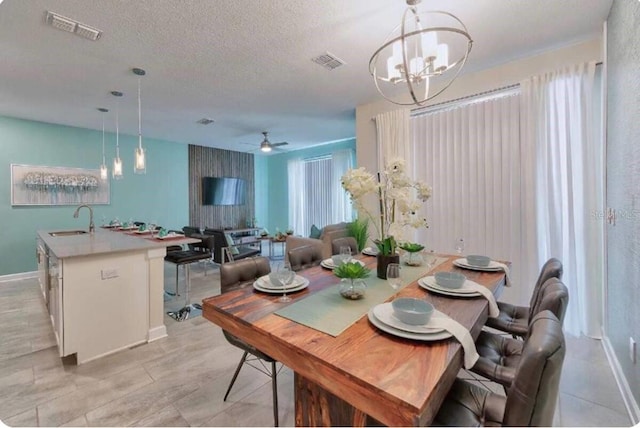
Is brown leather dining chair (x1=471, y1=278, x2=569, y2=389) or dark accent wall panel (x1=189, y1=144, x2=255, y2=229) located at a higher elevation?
dark accent wall panel (x1=189, y1=144, x2=255, y2=229)

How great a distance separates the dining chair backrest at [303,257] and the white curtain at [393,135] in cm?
192

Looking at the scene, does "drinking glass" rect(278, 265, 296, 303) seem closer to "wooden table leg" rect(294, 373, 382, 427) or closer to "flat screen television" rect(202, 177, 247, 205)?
"wooden table leg" rect(294, 373, 382, 427)

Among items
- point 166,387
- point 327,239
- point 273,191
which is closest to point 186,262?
point 166,387

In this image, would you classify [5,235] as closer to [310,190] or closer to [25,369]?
[25,369]

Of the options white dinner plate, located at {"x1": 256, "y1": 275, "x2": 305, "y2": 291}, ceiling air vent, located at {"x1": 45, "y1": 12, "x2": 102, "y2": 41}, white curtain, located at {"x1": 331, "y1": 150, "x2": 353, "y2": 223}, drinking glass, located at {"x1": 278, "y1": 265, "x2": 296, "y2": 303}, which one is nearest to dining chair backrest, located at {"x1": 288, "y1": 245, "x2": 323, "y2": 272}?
white dinner plate, located at {"x1": 256, "y1": 275, "x2": 305, "y2": 291}

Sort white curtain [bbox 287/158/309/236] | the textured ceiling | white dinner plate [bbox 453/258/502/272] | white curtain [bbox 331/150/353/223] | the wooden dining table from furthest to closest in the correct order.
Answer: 1. white curtain [bbox 287/158/309/236]
2. white curtain [bbox 331/150/353/223]
3. the textured ceiling
4. white dinner plate [bbox 453/258/502/272]
5. the wooden dining table

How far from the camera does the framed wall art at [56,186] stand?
15.0ft

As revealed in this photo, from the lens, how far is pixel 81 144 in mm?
5121

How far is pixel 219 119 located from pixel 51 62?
224 centimetres

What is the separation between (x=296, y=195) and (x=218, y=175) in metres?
2.16

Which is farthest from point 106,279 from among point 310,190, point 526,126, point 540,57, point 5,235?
point 310,190

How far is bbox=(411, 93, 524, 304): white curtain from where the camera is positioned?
9.57 ft

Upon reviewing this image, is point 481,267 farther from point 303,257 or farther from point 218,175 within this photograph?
point 218,175

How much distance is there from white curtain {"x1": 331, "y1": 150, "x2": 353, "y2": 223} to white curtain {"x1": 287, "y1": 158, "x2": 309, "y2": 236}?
1.06 meters
